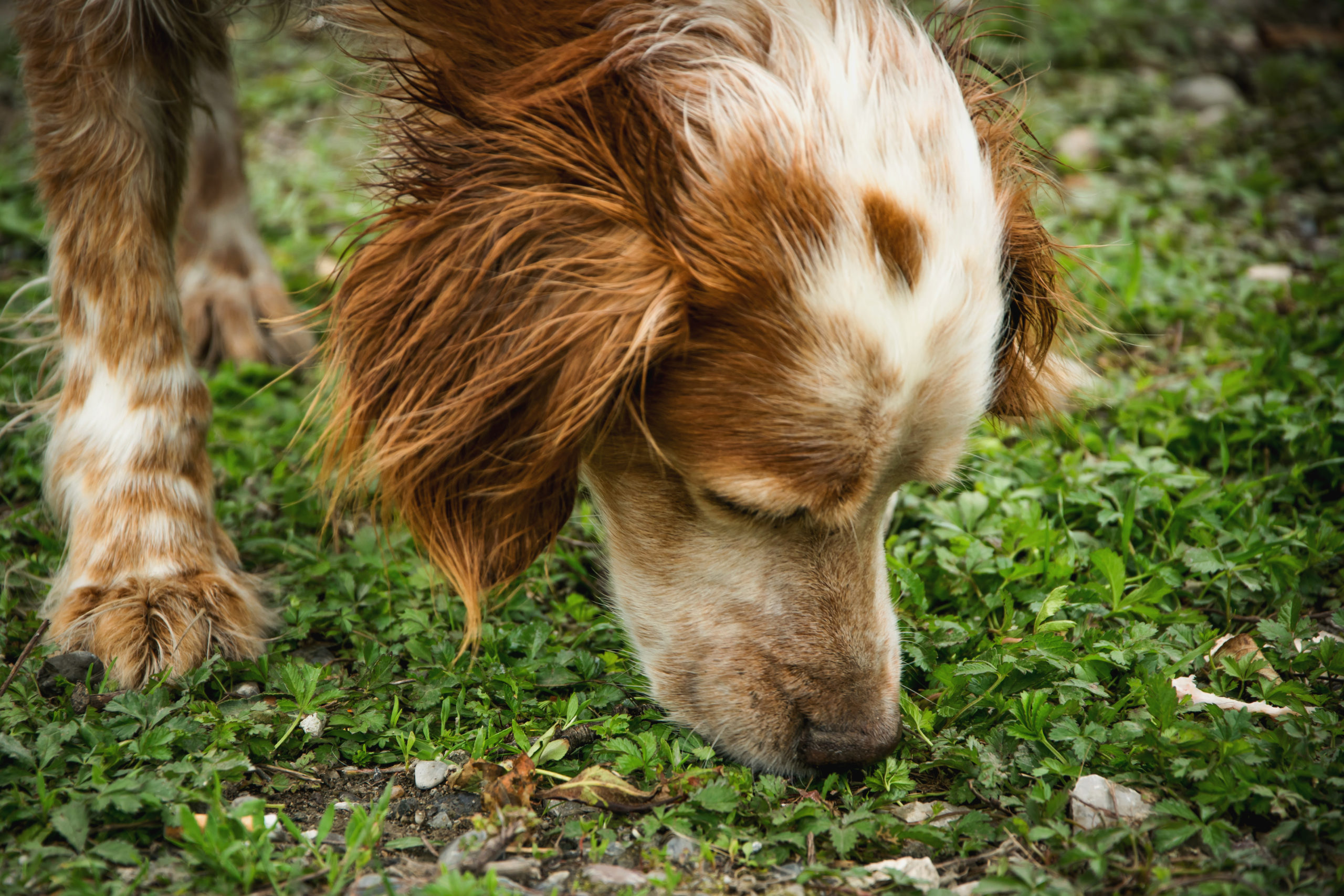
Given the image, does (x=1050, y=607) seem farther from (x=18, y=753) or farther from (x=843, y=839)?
(x=18, y=753)

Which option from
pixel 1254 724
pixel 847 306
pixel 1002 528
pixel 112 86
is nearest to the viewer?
pixel 847 306

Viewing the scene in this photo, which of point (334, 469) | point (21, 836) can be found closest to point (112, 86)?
point (334, 469)

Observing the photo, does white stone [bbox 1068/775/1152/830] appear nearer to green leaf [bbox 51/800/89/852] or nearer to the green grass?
the green grass

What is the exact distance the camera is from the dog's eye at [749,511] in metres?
2.24

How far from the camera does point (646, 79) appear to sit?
7.02 ft

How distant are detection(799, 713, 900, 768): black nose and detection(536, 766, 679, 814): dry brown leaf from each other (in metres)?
0.30

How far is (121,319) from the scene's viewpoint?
8.95 ft

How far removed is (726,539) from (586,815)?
64cm

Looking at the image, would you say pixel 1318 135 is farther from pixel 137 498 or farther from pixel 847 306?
pixel 137 498

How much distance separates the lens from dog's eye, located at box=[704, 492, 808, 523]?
224 cm

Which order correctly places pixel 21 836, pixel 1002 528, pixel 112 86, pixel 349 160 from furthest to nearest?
pixel 349 160, pixel 1002 528, pixel 112 86, pixel 21 836

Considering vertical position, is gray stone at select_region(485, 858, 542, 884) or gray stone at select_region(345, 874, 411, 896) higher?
gray stone at select_region(345, 874, 411, 896)

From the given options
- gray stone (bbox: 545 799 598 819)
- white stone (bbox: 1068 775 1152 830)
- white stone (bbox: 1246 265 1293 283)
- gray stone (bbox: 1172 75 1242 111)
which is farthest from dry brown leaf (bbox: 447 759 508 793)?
gray stone (bbox: 1172 75 1242 111)

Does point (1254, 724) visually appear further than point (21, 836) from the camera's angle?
Yes
